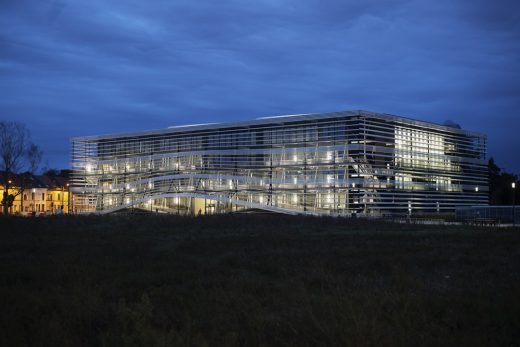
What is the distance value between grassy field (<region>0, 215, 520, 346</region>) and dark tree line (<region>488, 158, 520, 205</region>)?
78.6 metres

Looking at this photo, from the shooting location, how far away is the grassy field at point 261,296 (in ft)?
28.5

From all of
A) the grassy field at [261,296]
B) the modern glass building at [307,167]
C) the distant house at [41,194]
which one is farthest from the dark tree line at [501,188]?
the distant house at [41,194]

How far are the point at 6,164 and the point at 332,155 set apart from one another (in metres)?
43.6

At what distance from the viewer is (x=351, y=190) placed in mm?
75062

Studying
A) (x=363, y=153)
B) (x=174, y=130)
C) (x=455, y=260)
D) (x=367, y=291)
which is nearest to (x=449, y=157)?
(x=363, y=153)

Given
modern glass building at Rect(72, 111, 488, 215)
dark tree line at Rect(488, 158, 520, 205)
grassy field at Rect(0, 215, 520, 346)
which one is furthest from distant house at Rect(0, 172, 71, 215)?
grassy field at Rect(0, 215, 520, 346)

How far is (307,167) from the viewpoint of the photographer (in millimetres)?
81312

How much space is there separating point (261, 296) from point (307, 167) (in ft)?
226

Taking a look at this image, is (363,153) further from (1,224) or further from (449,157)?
(1,224)

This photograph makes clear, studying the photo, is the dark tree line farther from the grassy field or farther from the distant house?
the distant house

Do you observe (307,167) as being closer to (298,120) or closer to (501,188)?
(298,120)

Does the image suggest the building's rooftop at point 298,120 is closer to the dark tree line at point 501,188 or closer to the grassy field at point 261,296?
the dark tree line at point 501,188

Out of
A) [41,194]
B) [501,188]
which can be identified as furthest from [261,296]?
[41,194]

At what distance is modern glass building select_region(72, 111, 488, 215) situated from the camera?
251 feet
